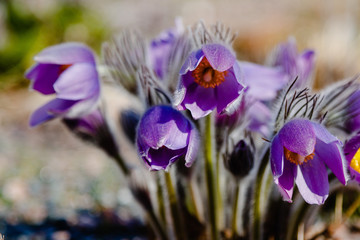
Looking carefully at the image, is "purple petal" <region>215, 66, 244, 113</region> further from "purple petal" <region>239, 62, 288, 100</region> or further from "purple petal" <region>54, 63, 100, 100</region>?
"purple petal" <region>54, 63, 100, 100</region>

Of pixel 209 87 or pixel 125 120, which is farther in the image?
pixel 125 120

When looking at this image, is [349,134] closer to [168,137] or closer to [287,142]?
[287,142]

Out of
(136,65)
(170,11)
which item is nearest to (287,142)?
(136,65)

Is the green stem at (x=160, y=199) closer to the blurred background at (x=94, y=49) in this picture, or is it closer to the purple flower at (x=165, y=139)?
the purple flower at (x=165, y=139)

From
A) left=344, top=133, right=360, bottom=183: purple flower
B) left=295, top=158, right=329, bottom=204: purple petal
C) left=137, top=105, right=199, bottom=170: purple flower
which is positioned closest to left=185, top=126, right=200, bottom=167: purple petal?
left=137, top=105, right=199, bottom=170: purple flower

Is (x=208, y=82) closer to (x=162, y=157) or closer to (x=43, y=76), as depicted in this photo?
(x=162, y=157)

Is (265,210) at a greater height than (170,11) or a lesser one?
greater
